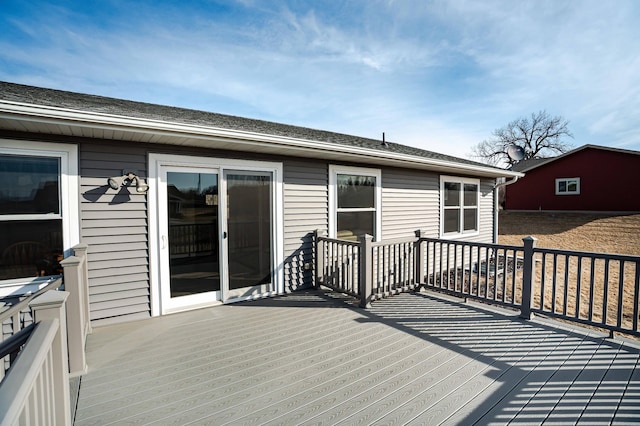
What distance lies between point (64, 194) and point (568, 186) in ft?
71.0

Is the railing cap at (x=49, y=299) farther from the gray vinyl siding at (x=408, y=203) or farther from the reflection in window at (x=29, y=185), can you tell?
the gray vinyl siding at (x=408, y=203)

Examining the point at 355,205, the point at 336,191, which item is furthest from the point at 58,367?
the point at 355,205

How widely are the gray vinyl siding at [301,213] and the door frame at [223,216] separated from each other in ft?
0.39

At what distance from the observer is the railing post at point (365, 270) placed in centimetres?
415

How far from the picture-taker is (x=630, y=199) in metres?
15.1

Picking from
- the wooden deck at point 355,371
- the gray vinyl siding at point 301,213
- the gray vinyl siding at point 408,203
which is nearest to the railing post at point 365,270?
the wooden deck at point 355,371

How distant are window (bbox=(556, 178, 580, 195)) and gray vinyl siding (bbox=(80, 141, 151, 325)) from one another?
2080 centimetres

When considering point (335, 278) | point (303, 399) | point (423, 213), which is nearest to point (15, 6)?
point (335, 278)

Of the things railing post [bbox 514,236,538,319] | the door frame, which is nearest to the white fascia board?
the door frame

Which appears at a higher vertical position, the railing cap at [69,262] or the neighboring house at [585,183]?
the neighboring house at [585,183]

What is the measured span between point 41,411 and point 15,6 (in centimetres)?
686

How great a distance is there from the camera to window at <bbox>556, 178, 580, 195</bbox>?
16.8 metres

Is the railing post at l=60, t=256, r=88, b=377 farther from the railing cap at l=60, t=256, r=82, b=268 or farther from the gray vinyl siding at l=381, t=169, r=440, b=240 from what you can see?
the gray vinyl siding at l=381, t=169, r=440, b=240

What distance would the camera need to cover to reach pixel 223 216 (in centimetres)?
423
